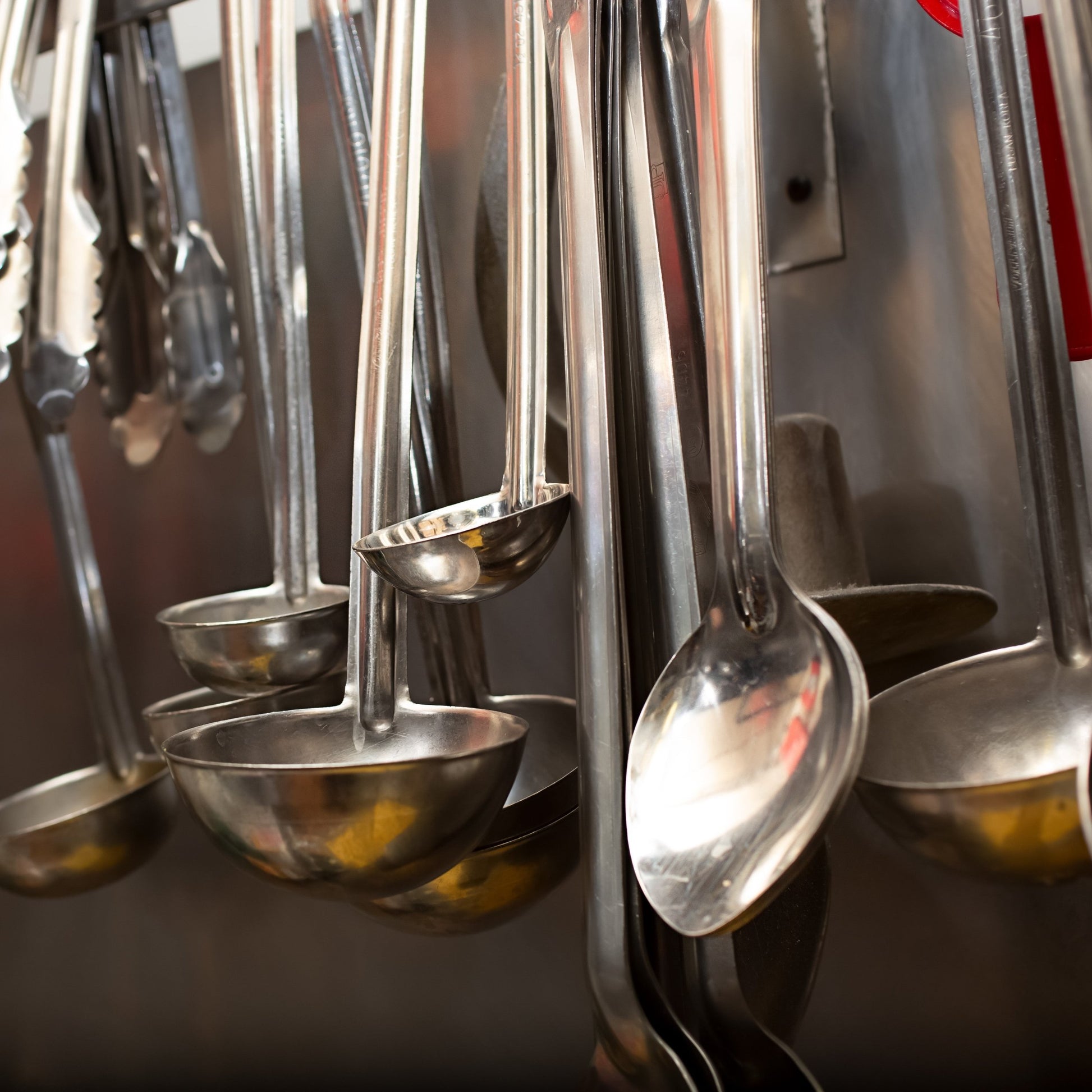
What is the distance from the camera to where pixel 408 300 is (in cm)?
37

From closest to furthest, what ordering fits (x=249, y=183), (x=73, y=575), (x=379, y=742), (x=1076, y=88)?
(x=1076, y=88)
(x=379, y=742)
(x=249, y=183)
(x=73, y=575)

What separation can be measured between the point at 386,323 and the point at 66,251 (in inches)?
8.6

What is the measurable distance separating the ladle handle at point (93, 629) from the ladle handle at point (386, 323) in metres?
0.29

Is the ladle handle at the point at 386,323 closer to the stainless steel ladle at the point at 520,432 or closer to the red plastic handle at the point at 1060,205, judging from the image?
the stainless steel ladle at the point at 520,432

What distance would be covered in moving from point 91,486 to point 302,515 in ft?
0.80

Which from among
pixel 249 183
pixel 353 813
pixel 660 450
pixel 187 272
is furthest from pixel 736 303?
pixel 187 272

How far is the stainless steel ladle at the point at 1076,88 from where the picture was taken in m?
0.27

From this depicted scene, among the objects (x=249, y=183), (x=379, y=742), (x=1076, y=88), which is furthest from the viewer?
(x=249, y=183)

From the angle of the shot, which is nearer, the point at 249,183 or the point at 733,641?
the point at 733,641

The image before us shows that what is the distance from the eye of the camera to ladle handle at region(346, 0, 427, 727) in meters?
0.37

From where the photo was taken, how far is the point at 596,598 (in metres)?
0.34

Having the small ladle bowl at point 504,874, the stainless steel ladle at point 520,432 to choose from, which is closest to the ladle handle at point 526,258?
the stainless steel ladle at point 520,432

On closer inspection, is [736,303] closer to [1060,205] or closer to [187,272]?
[1060,205]

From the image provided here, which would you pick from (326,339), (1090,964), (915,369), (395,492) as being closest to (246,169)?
(326,339)
